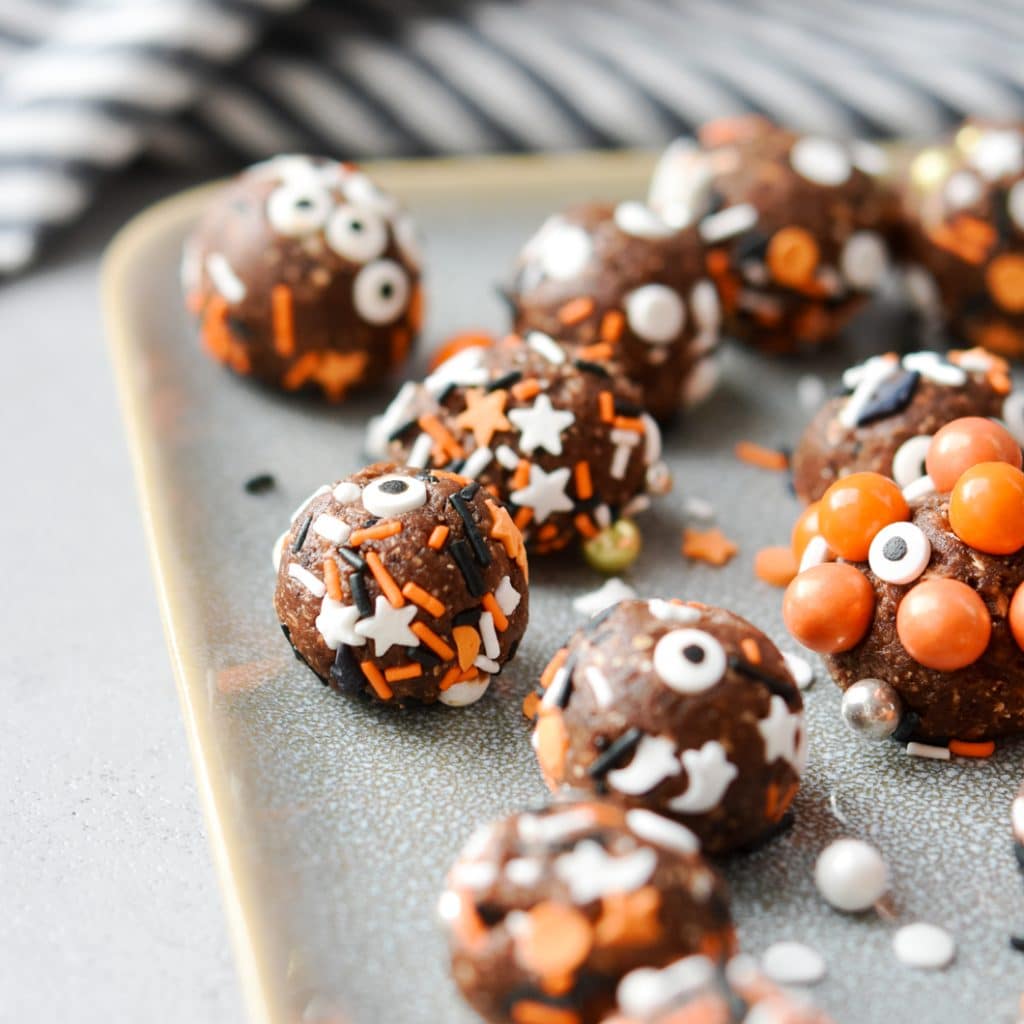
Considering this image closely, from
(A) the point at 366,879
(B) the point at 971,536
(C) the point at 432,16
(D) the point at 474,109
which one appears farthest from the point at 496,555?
(C) the point at 432,16

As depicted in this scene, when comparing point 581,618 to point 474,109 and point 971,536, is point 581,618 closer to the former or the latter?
point 971,536

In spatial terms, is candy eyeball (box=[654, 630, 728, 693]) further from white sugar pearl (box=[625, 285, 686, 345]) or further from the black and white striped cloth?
the black and white striped cloth

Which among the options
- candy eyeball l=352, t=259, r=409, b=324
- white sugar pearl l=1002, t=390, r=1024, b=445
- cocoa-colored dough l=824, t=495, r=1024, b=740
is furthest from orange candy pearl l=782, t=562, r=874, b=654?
candy eyeball l=352, t=259, r=409, b=324

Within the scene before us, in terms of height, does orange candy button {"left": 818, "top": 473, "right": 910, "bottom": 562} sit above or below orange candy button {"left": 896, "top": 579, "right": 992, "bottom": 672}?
above

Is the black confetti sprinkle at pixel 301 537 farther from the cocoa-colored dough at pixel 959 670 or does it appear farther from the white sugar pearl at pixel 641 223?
the white sugar pearl at pixel 641 223

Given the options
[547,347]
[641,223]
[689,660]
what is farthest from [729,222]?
[689,660]

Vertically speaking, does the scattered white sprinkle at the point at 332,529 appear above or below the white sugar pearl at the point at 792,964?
above

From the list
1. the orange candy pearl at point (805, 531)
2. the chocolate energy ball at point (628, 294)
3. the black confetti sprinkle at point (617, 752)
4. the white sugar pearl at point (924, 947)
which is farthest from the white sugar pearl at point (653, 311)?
the white sugar pearl at point (924, 947)

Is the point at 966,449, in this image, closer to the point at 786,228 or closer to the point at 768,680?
the point at 768,680
